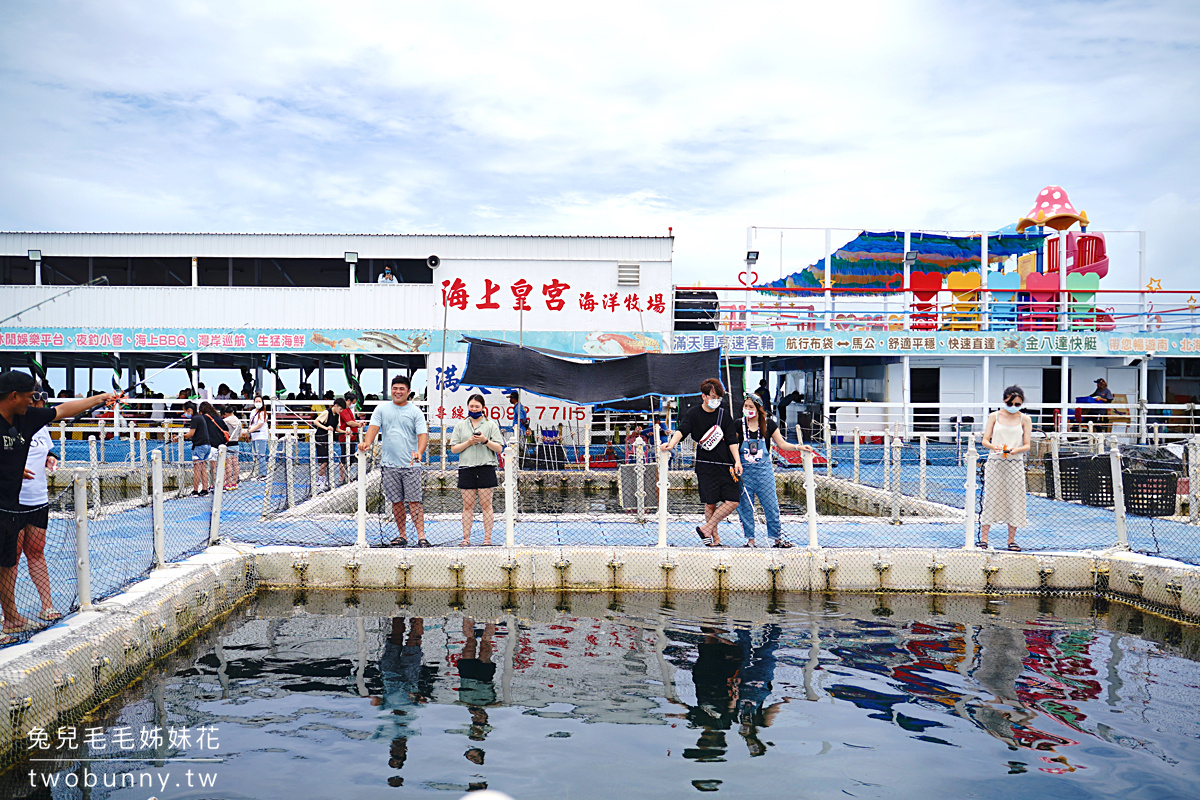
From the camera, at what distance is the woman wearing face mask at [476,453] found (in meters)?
8.43

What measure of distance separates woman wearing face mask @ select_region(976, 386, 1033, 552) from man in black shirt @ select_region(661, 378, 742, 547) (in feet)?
8.59

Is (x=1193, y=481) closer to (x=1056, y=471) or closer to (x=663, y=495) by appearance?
(x=1056, y=471)

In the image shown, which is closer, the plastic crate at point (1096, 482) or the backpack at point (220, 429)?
the plastic crate at point (1096, 482)

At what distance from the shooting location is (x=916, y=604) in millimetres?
7918

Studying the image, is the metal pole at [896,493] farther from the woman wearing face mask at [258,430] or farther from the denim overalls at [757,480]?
the woman wearing face mask at [258,430]

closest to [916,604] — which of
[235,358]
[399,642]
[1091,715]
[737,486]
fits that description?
[737,486]

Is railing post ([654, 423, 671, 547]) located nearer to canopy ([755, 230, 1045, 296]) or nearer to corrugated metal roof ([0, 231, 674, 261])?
corrugated metal roof ([0, 231, 674, 261])

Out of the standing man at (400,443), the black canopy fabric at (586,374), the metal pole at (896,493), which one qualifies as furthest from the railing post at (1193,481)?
the standing man at (400,443)

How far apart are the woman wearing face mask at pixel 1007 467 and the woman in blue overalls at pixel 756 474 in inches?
77.8

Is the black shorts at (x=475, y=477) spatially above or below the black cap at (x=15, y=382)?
below

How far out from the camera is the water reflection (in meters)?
4.25

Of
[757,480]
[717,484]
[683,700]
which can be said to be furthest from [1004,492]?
[683,700]

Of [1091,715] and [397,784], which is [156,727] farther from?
[1091,715]

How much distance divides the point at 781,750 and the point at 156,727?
3640 millimetres
